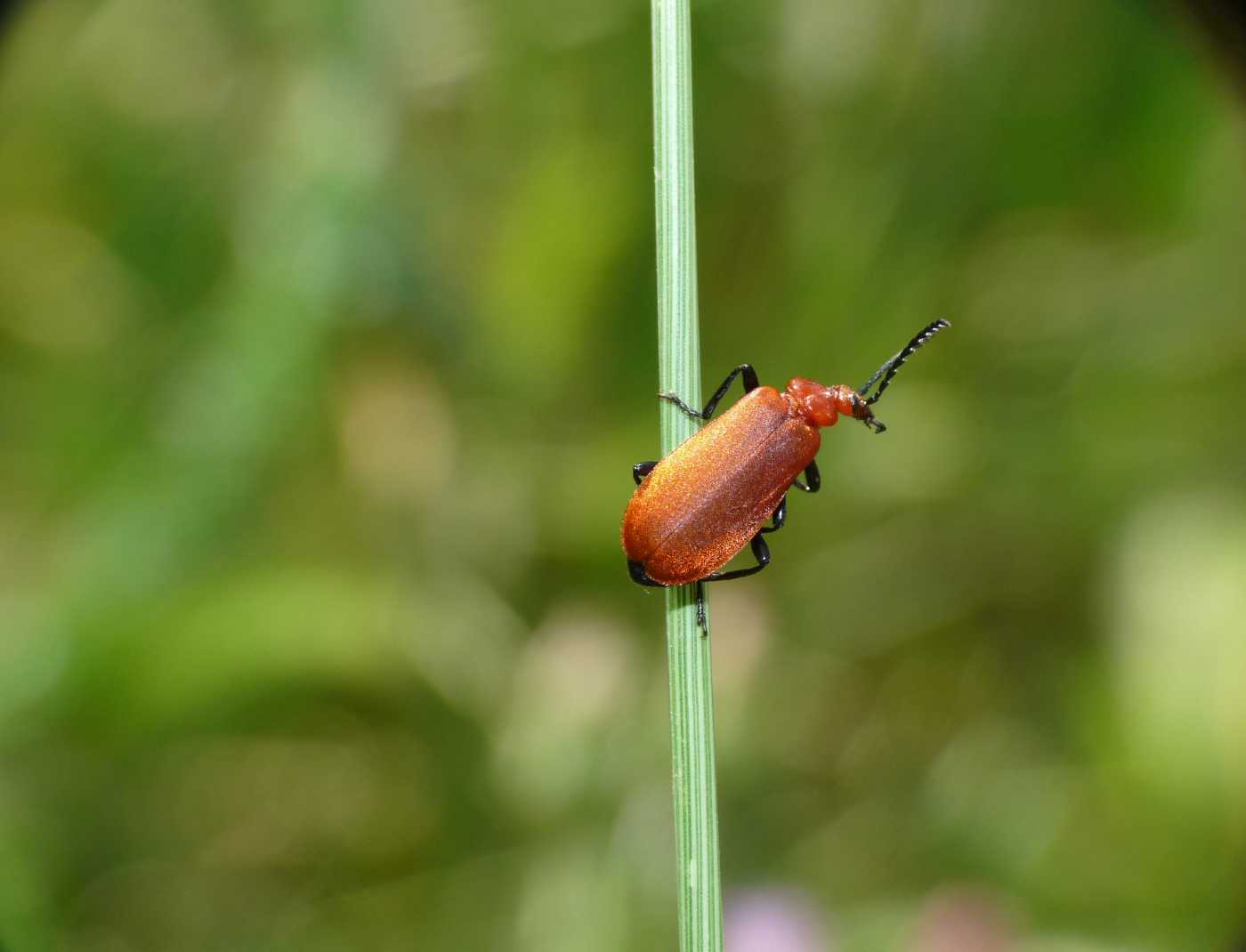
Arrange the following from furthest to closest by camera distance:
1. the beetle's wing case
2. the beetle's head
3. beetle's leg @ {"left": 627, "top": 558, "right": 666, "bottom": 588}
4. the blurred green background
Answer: the blurred green background < the beetle's head < beetle's leg @ {"left": 627, "top": 558, "right": 666, "bottom": 588} < the beetle's wing case

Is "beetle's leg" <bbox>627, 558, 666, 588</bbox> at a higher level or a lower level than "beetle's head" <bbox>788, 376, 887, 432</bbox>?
lower

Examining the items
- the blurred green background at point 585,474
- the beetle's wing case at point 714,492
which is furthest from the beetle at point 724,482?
the blurred green background at point 585,474

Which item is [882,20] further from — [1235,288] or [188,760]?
[188,760]

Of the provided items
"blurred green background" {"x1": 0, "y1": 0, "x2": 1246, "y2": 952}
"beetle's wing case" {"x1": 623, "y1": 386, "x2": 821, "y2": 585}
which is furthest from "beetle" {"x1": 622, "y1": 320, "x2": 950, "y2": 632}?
"blurred green background" {"x1": 0, "y1": 0, "x2": 1246, "y2": 952}

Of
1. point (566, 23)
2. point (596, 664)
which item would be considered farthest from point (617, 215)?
point (596, 664)

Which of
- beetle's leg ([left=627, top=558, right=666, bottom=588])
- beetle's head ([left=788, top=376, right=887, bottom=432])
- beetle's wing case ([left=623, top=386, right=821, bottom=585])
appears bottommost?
beetle's leg ([left=627, top=558, right=666, bottom=588])

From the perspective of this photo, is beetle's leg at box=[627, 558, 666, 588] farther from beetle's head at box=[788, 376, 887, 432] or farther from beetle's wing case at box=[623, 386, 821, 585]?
beetle's head at box=[788, 376, 887, 432]

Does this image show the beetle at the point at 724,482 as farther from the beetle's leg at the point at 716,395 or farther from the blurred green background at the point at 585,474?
the blurred green background at the point at 585,474
